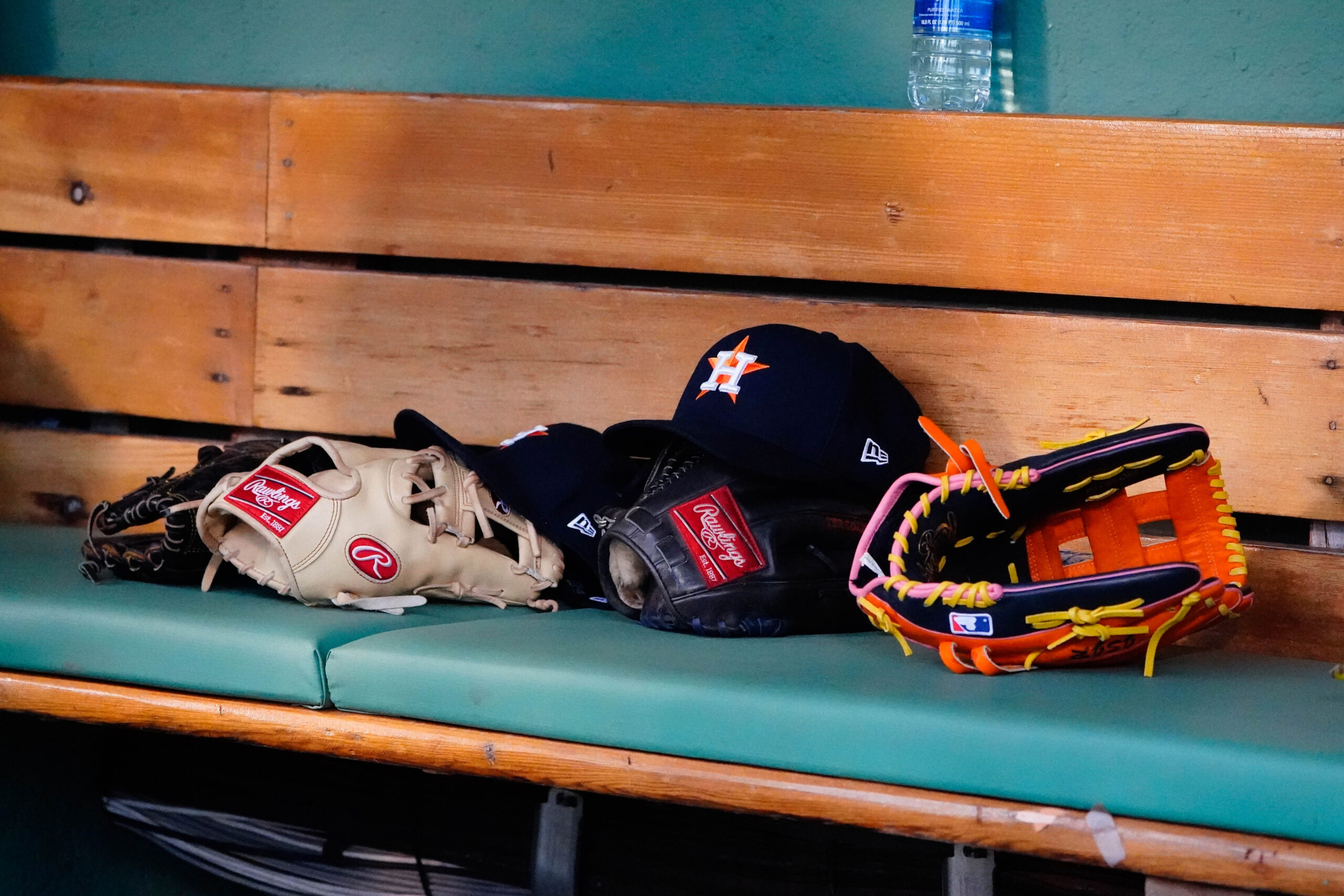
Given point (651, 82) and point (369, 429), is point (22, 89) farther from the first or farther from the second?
point (651, 82)

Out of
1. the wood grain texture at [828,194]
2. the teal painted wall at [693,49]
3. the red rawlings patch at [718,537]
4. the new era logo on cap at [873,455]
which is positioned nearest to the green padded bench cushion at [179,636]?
the red rawlings patch at [718,537]

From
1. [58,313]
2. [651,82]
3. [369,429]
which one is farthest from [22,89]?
[651,82]

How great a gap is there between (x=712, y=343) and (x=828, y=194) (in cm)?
26

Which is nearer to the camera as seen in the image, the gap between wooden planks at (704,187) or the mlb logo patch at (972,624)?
the mlb logo patch at (972,624)

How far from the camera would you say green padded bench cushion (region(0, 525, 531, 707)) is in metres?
1.13

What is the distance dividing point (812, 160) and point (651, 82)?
308 millimetres

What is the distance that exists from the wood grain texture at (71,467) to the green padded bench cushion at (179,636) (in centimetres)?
56

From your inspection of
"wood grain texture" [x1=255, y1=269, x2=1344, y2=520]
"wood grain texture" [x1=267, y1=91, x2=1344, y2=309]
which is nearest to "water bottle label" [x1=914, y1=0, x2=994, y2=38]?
"wood grain texture" [x1=267, y1=91, x2=1344, y2=309]

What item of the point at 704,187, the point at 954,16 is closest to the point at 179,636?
the point at 704,187

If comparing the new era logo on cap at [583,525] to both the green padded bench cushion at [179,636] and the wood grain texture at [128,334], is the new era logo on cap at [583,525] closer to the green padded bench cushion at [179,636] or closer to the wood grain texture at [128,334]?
the green padded bench cushion at [179,636]

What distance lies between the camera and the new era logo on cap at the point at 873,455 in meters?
1.32

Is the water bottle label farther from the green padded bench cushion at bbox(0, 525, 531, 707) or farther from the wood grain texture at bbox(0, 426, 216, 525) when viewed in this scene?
the wood grain texture at bbox(0, 426, 216, 525)

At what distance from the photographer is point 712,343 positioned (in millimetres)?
1637

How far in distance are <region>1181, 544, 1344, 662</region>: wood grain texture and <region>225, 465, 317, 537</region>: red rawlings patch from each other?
1099mm
